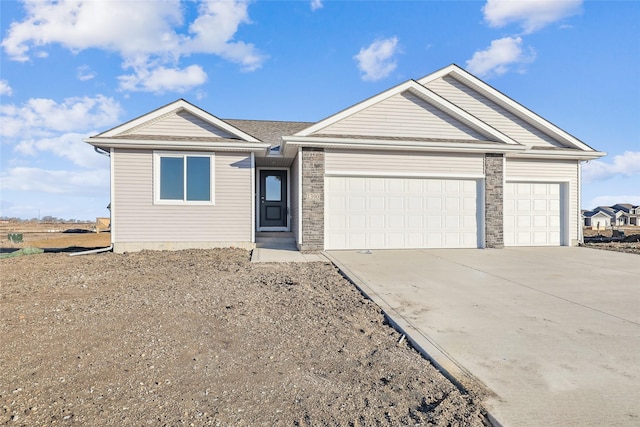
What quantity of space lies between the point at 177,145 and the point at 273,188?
13.7ft

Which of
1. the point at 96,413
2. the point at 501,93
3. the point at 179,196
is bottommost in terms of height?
the point at 96,413

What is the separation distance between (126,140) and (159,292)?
243 inches

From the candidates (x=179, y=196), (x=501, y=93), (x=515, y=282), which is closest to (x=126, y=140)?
(x=179, y=196)

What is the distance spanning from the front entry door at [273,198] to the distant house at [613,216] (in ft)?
147

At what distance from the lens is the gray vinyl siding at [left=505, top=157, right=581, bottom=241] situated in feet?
39.8

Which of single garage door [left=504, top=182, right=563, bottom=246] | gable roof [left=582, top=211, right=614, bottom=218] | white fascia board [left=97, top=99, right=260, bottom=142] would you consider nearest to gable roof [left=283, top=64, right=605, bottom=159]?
single garage door [left=504, top=182, right=563, bottom=246]

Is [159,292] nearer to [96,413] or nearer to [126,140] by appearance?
[96,413]

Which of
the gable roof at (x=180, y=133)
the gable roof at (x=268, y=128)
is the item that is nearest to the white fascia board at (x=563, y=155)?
the gable roof at (x=268, y=128)

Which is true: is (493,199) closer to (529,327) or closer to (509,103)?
(509,103)

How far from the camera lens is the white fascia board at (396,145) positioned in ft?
33.3

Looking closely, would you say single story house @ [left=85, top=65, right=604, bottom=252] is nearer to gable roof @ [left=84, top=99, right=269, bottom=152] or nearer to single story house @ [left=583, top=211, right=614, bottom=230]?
gable roof @ [left=84, top=99, right=269, bottom=152]

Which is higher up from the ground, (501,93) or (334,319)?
(501,93)

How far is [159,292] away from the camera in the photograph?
5.84 metres

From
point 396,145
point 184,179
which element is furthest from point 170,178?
point 396,145
